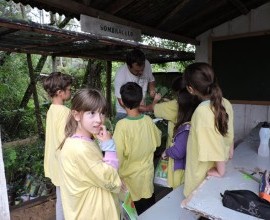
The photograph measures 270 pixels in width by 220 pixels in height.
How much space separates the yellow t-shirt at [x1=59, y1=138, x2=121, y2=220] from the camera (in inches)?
58.1

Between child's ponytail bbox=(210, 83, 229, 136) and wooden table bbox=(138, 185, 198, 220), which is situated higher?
child's ponytail bbox=(210, 83, 229, 136)

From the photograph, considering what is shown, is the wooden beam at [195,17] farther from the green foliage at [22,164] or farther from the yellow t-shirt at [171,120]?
the green foliage at [22,164]

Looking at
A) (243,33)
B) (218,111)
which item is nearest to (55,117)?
(218,111)

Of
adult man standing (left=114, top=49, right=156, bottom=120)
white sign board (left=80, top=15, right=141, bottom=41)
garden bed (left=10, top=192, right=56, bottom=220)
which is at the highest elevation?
white sign board (left=80, top=15, right=141, bottom=41)

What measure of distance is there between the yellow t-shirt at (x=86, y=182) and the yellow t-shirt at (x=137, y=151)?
736mm

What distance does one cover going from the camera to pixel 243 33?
4750mm

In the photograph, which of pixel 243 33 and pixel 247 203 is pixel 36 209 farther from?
pixel 243 33

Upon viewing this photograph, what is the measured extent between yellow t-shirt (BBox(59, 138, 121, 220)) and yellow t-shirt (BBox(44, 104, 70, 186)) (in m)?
0.80

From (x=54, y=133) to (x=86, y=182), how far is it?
3.22 ft

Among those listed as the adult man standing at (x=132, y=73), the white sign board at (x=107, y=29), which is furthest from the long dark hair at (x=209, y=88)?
the white sign board at (x=107, y=29)

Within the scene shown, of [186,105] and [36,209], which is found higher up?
[186,105]

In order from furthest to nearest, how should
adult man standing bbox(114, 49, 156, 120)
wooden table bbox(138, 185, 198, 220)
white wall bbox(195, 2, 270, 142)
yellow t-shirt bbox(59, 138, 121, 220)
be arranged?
1. white wall bbox(195, 2, 270, 142)
2. adult man standing bbox(114, 49, 156, 120)
3. wooden table bbox(138, 185, 198, 220)
4. yellow t-shirt bbox(59, 138, 121, 220)

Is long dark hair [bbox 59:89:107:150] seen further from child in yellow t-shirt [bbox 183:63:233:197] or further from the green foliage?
the green foliage

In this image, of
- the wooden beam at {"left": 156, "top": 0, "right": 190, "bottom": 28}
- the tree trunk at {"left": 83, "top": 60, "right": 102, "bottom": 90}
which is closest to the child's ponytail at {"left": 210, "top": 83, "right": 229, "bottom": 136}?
the wooden beam at {"left": 156, "top": 0, "right": 190, "bottom": 28}
